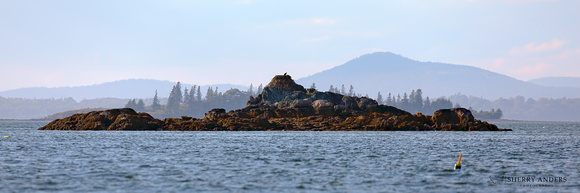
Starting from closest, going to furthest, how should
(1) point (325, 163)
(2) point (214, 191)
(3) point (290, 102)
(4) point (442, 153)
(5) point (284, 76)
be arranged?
1. (2) point (214, 191)
2. (1) point (325, 163)
3. (4) point (442, 153)
4. (3) point (290, 102)
5. (5) point (284, 76)

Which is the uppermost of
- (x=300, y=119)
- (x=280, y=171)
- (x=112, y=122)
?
(x=300, y=119)

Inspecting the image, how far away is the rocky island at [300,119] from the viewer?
483ft

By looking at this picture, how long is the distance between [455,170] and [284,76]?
141 m

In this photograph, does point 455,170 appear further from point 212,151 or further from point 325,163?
point 212,151

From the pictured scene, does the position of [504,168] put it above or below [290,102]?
below

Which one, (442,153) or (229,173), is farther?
(442,153)

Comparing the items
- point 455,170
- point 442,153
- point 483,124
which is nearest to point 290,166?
point 455,170

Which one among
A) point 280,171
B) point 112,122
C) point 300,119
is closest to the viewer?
point 280,171

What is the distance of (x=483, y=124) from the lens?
512 feet

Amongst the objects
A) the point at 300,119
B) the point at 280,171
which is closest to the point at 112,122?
the point at 300,119

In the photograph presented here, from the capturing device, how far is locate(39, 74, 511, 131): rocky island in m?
147

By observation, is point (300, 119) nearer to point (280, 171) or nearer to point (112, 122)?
point (112, 122)

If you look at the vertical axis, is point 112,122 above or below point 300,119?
below

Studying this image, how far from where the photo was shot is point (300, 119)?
15838cm
